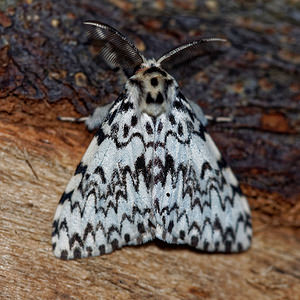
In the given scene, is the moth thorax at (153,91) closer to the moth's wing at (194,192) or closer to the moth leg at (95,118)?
the moth's wing at (194,192)

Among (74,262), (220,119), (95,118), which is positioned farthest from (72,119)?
(220,119)

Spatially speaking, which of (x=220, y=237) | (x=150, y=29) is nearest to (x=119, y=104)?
(x=150, y=29)

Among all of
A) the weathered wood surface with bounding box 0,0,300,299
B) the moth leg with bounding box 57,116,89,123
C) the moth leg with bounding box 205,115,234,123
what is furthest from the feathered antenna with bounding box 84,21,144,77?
the moth leg with bounding box 205,115,234,123

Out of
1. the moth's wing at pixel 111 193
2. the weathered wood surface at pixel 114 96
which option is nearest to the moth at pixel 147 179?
the moth's wing at pixel 111 193

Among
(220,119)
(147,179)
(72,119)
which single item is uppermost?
(220,119)

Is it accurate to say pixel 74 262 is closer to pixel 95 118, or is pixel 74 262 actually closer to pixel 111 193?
pixel 111 193

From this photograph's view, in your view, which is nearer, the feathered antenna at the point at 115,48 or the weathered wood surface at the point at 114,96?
the weathered wood surface at the point at 114,96

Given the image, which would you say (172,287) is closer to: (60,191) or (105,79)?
(60,191)
